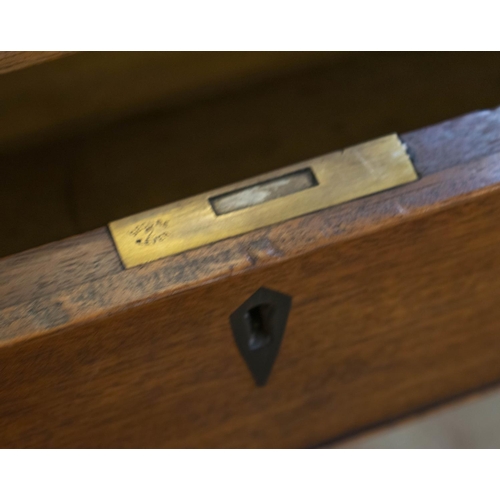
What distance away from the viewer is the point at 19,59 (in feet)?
1.82

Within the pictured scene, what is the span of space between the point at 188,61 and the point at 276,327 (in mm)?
291

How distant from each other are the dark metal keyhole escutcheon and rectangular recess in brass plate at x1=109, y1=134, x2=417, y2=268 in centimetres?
7

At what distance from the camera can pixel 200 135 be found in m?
0.68

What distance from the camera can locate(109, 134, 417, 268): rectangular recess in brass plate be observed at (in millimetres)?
587

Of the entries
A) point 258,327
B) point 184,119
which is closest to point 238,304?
point 258,327

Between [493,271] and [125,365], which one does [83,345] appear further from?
[493,271]

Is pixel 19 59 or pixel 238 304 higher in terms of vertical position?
pixel 19 59

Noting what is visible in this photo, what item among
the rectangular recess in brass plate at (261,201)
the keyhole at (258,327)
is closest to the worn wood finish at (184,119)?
the rectangular recess in brass plate at (261,201)

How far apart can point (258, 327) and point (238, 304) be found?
0.07 metres

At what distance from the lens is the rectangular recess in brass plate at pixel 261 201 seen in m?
0.59

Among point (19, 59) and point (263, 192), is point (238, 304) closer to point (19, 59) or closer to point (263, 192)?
point (263, 192)

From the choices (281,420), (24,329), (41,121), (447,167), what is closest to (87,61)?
(41,121)

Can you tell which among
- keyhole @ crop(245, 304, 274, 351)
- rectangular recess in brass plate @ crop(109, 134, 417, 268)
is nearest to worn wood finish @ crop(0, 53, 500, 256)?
rectangular recess in brass plate @ crop(109, 134, 417, 268)

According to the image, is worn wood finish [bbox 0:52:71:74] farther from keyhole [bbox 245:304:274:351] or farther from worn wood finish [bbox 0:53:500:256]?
keyhole [bbox 245:304:274:351]
